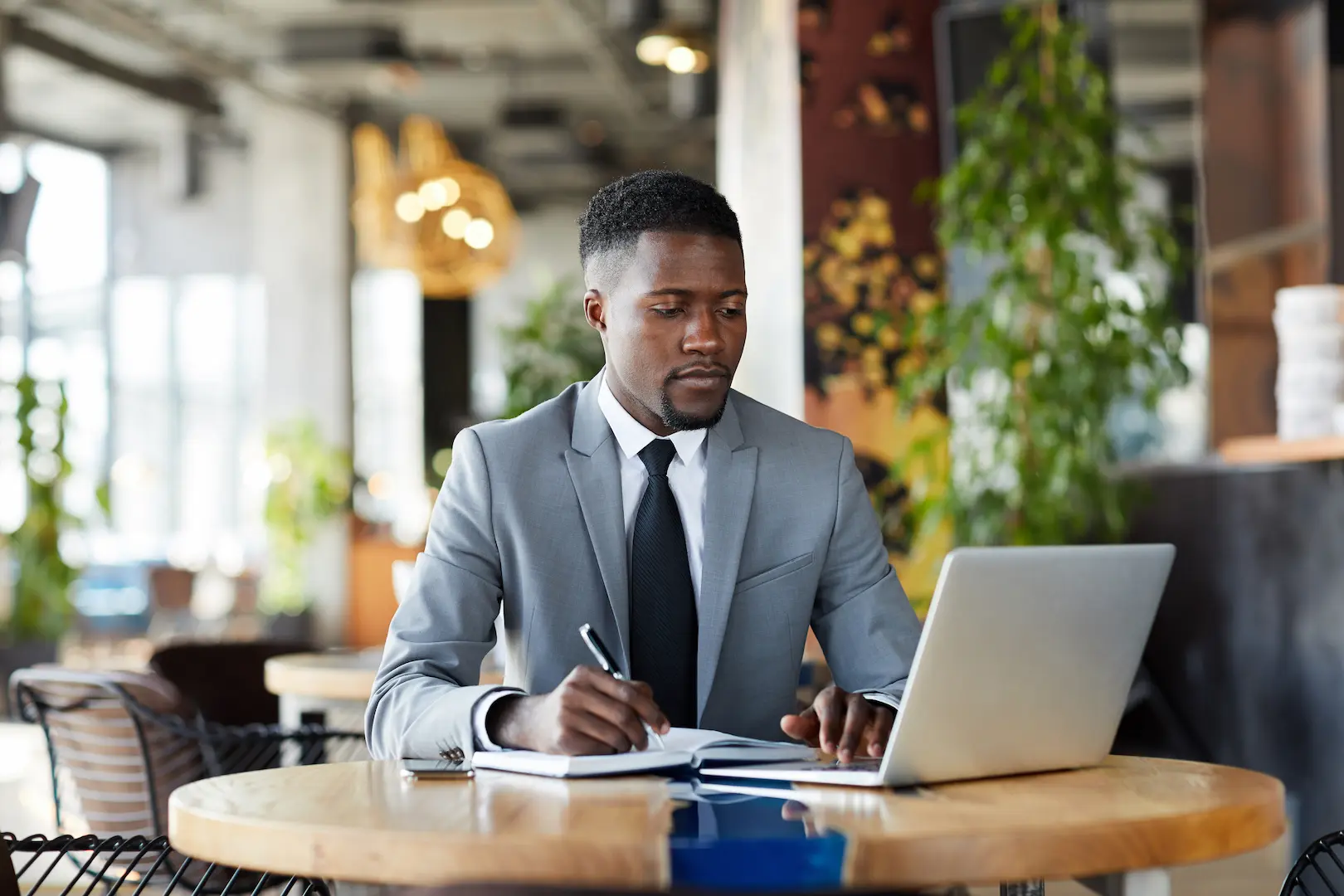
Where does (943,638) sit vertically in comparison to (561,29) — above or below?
below

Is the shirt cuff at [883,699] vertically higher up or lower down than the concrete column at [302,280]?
lower down

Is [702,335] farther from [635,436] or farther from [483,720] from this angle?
[483,720]

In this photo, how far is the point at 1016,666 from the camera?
1394 mm

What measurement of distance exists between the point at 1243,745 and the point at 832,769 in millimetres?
2878

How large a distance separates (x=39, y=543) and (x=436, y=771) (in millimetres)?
6792

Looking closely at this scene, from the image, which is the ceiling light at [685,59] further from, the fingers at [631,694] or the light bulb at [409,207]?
the fingers at [631,694]

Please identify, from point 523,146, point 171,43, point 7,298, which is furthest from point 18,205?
point 523,146

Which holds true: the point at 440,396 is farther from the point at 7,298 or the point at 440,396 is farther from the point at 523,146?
the point at 7,298

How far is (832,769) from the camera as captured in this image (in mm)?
1475

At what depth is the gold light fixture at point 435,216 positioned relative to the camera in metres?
7.99

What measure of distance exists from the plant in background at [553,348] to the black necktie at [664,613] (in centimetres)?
669

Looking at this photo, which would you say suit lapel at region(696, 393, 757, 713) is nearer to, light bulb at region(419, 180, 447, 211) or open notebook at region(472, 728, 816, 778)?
open notebook at region(472, 728, 816, 778)

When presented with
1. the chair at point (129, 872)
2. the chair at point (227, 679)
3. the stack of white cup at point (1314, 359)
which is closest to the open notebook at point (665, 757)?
the chair at point (129, 872)

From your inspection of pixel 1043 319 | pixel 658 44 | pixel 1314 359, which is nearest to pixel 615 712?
pixel 1314 359
